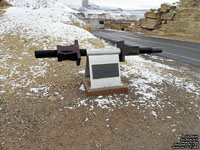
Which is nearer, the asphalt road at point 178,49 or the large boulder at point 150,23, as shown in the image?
the asphalt road at point 178,49

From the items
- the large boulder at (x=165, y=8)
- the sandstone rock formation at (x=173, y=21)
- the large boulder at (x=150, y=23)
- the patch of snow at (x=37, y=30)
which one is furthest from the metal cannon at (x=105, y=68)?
the large boulder at (x=150, y=23)

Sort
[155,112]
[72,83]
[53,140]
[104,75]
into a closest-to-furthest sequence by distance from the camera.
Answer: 1. [53,140]
2. [155,112]
3. [104,75]
4. [72,83]

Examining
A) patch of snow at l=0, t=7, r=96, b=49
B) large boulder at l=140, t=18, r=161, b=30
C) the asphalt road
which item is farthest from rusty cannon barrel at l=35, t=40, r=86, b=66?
large boulder at l=140, t=18, r=161, b=30

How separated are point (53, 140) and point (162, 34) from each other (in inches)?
987

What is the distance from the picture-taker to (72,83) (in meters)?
4.66

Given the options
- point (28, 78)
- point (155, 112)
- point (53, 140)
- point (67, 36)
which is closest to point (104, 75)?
point (155, 112)

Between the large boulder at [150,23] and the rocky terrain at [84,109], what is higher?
the large boulder at [150,23]

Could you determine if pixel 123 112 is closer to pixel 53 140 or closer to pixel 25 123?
pixel 53 140

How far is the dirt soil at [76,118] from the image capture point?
2682 millimetres

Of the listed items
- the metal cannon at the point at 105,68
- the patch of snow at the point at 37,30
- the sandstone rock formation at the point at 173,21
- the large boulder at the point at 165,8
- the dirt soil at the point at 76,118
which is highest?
the large boulder at the point at 165,8

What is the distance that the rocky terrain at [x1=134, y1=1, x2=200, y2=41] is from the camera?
2035 cm

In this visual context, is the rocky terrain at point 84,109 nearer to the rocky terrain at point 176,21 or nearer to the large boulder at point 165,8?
the rocky terrain at point 176,21

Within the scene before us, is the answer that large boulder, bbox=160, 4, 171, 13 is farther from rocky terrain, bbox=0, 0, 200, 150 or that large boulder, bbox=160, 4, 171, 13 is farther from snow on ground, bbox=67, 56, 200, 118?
snow on ground, bbox=67, 56, 200, 118

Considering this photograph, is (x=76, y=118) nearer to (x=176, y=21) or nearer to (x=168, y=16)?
(x=176, y=21)
